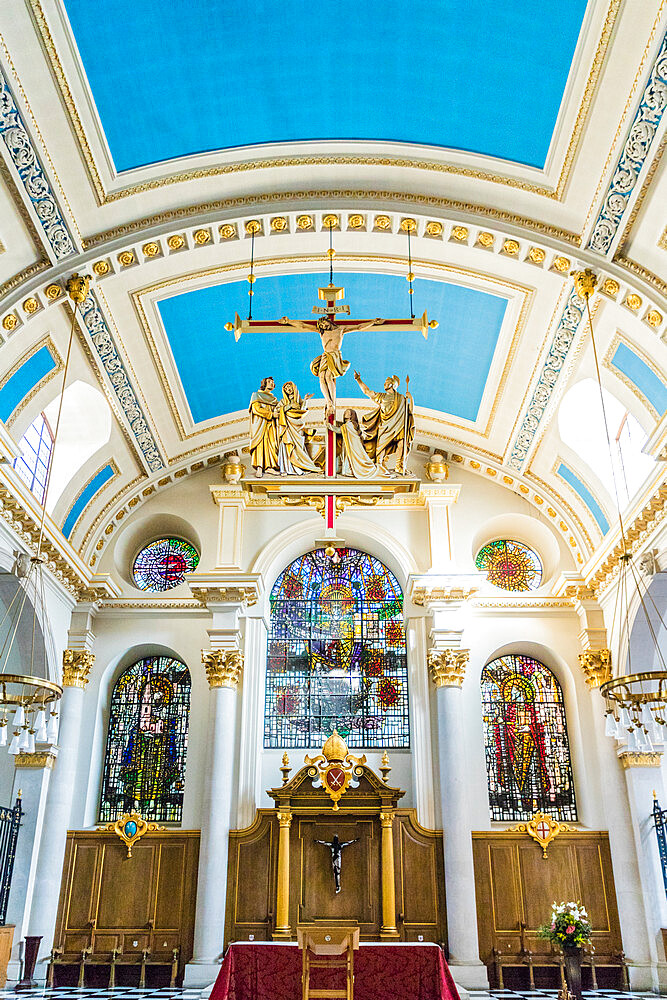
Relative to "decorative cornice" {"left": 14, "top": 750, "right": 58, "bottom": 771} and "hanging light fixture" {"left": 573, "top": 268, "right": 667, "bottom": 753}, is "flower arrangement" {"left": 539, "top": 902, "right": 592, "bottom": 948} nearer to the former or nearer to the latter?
"hanging light fixture" {"left": 573, "top": 268, "right": 667, "bottom": 753}

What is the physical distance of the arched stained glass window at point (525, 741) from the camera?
45.8ft

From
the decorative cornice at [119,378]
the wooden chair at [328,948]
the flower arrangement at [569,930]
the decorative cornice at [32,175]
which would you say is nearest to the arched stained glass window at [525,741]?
the flower arrangement at [569,930]

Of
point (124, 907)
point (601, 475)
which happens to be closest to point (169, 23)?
point (601, 475)

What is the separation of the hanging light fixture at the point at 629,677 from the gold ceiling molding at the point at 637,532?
0.12 meters

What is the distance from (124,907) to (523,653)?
7.54 m

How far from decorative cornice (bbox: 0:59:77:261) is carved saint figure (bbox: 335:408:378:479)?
392 cm

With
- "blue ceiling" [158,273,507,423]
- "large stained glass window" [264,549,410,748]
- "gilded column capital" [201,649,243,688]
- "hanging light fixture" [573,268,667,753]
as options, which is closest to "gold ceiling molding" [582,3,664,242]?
"hanging light fixture" [573,268,667,753]

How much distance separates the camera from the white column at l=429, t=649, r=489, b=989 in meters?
12.3

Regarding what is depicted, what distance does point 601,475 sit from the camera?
13320 millimetres

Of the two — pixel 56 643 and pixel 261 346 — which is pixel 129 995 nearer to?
pixel 56 643

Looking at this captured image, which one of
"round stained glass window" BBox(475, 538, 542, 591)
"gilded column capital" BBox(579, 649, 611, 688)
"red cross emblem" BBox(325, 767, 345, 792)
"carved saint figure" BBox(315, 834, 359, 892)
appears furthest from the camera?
"round stained glass window" BBox(475, 538, 542, 591)

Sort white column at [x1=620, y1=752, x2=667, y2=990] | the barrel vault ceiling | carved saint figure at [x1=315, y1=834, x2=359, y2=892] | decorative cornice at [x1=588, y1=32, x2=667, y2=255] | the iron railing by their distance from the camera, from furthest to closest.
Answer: carved saint figure at [x1=315, y1=834, x2=359, y2=892] → the iron railing → white column at [x1=620, y1=752, x2=667, y2=990] → the barrel vault ceiling → decorative cornice at [x1=588, y1=32, x2=667, y2=255]

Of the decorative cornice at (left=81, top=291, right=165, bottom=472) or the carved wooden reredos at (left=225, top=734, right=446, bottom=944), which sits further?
the carved wooden reredos at (left=225, top=734, right=446, bottom=944)

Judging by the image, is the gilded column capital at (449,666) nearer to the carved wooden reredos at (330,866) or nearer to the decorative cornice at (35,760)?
the carved wooden reredos at (330,866)
